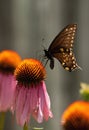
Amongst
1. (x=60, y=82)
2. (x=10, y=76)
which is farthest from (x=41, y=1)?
(x=10, y=76)

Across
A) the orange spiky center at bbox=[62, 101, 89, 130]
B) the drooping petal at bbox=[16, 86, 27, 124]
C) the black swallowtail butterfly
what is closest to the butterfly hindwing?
the black swallowtail butterfly

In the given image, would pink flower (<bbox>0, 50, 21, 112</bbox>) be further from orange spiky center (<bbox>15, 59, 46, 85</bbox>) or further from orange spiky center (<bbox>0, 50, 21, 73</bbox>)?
orange spiky center (<bbox>15, 59, 46, 85</bbox>)

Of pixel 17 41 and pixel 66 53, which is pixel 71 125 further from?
pixel 17 41

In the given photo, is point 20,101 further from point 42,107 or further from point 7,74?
point 7,74

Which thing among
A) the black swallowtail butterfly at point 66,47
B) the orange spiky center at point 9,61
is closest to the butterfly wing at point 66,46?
the black swallowtail butterfly at point 66,47

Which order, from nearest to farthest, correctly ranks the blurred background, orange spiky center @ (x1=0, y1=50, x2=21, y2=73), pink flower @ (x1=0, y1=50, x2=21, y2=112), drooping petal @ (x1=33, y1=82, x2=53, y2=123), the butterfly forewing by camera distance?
drooping petal @ (x1=33, y1=82, x2=53, y2=123)
the butterfly forewing
pink flower @ (x1=0, y1=50, x2=21, y2=112)
orange spiky center @ (x1=0, y1=50, x2=21, y2=73)
the blurred background

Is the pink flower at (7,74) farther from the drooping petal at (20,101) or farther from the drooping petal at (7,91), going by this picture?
the drooping petal at (20,101)
